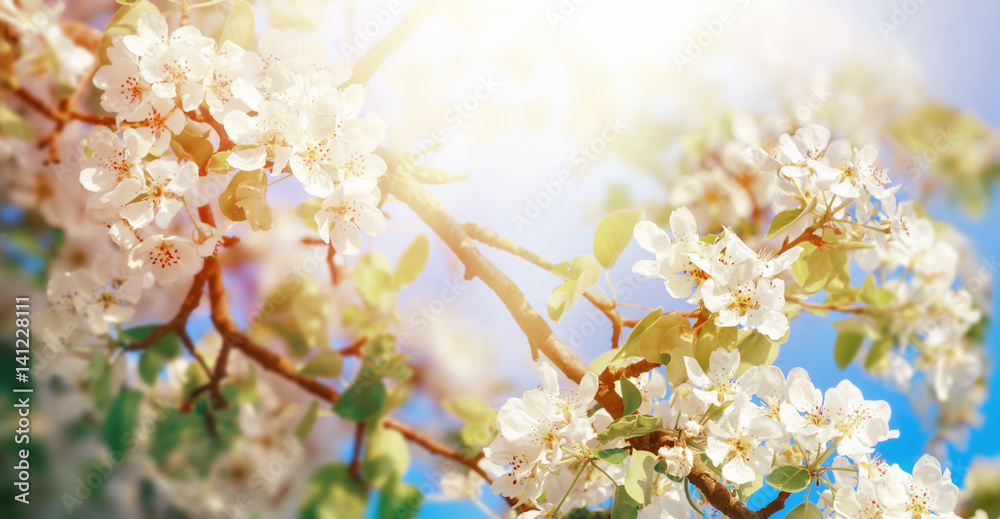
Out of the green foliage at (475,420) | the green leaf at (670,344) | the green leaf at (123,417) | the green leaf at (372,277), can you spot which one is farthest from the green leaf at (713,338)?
the green leaf at (123,417)

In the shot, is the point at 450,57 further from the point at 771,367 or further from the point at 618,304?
the point at 771,367

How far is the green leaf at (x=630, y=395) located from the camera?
475 millimetres

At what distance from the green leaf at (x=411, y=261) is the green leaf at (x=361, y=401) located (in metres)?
0.18

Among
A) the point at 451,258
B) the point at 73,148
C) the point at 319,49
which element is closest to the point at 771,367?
the point at 319,49

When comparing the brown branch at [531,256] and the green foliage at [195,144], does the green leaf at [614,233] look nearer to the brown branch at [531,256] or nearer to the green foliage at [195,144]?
the brown branch at [531,256]

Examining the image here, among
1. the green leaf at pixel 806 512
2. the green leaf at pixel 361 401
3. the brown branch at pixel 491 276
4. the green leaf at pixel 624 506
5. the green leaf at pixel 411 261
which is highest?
the green leaf at pixel 806 512

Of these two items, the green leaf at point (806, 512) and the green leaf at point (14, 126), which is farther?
the green leaf at point (14, 126)

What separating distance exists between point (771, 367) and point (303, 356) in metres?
0.78

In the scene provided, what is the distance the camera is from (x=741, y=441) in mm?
460

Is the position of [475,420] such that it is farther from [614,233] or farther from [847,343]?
[847,343]

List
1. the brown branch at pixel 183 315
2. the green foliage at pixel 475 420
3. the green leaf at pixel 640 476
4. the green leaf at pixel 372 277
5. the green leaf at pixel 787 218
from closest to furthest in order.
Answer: the green leaf at pixel 640 476 → the green leaf at pixel 787 218 → the brown branch at pixel 183 315 → the green foliage at pixel 475 420 → the green leaf at pixel 372 277

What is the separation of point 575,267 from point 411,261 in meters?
0.40

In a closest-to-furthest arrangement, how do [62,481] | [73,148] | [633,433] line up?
[633,433], [73,148], [62,481]

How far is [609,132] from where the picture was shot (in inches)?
46.6
